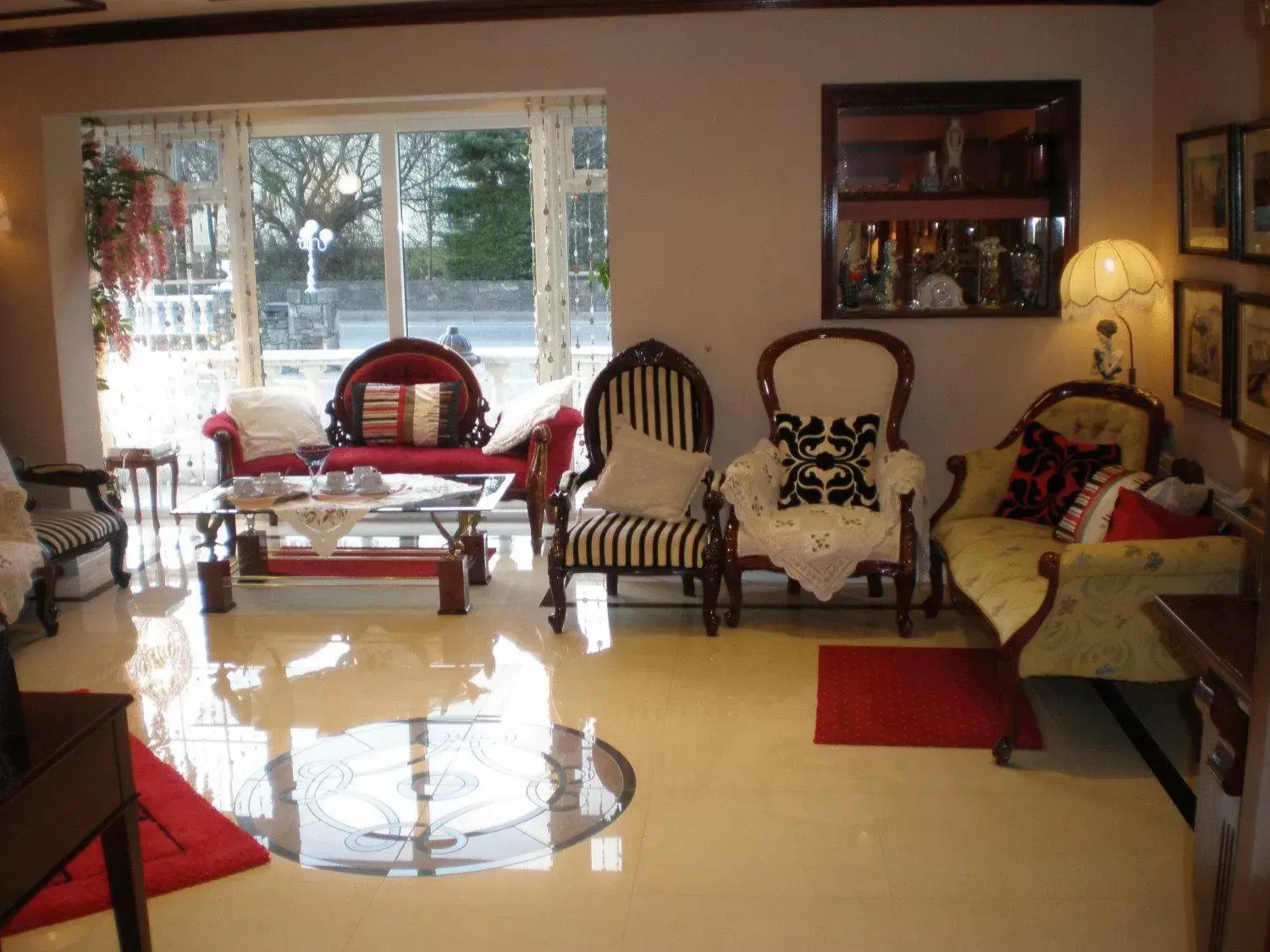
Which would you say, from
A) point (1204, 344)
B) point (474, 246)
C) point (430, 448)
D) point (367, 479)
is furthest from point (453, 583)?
point (1204, 344)

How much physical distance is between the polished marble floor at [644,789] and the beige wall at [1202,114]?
43.7 inches

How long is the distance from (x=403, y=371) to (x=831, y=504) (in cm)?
312

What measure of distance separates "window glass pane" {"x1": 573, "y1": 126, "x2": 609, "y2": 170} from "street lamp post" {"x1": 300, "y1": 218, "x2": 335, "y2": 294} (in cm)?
171

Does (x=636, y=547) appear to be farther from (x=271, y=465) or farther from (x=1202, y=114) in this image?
(x=1202, y=114)

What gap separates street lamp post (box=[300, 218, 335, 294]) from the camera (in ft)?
27.7

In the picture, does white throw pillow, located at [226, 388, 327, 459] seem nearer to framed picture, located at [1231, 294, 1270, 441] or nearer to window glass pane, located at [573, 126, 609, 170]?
window glass pane, located at [573, 126, 609, 170]

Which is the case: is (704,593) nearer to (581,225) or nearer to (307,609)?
(307,609)

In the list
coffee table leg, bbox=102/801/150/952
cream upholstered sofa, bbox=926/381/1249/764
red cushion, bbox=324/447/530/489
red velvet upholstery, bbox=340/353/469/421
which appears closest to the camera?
coffee table leg, bbox=102/801/150/952

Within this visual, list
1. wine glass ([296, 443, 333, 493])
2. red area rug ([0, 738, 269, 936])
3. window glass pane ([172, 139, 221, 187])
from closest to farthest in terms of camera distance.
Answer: red area rug ([0, 738, 269, 936])
wine glass ([296, 443, 333, 493])
window glass pane ([172, 139, 221, 187])

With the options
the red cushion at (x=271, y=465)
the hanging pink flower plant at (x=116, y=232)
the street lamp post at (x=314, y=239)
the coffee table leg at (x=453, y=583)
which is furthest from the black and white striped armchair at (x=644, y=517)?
the hanging pink flower plant at (x=116, y=232)

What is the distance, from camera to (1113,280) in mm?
5555

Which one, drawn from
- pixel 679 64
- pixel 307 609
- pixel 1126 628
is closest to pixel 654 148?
pixel 679 64

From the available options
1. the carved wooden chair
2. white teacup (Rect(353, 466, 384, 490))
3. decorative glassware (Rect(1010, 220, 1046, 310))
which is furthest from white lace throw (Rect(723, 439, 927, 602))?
the carved wooden chair

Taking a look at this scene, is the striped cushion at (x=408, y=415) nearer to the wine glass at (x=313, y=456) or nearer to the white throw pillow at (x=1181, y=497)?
the wine glass at (x=313, y=456)
